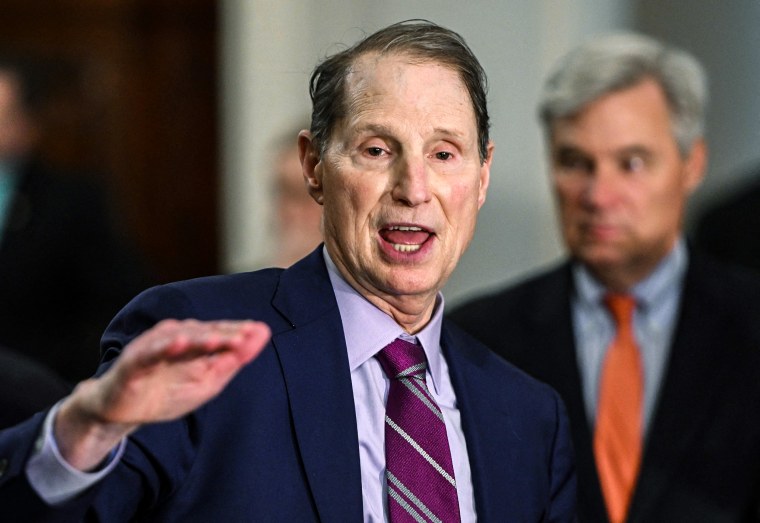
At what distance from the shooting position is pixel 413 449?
1.82 metres

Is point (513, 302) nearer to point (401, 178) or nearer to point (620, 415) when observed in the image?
point (620, 415)

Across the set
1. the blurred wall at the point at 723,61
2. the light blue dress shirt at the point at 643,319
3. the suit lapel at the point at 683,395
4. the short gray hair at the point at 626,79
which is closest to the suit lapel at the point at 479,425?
the suit lapel at the point at 683,395

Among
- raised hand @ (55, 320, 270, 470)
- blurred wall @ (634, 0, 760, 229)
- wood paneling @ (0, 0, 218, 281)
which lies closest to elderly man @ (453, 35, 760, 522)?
raised hand @ (55, 320, 270, 470)

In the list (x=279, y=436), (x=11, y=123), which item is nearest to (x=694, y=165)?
(x=279, y=436)

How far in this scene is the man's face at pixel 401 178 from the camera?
5.98ft

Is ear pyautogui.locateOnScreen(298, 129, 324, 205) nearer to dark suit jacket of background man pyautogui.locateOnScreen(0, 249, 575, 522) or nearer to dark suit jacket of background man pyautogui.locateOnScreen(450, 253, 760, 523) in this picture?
dark suit jacket of background man pyautogui.locateOnScreen(0, 249, 575, 522)

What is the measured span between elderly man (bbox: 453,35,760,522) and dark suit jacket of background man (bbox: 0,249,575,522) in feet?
2.87

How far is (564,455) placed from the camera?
2059 mm

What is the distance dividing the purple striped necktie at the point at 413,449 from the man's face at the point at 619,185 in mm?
1303

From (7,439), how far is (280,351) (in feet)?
1.33

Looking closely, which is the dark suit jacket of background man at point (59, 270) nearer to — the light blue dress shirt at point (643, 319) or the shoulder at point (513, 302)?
the shoulder at point (513, 302)

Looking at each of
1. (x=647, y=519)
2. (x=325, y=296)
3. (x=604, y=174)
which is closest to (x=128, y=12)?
(x=604, y=174)

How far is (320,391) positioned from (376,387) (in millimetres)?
93

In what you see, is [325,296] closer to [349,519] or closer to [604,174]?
[349,519]
